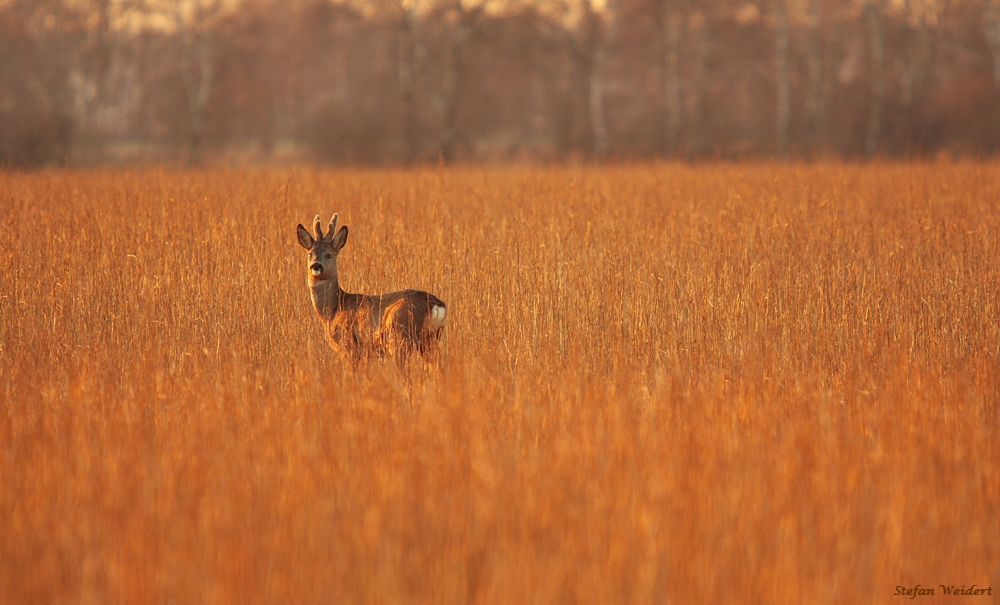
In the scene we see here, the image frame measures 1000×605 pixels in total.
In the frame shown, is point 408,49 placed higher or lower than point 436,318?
higher

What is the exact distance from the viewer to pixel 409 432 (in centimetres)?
356

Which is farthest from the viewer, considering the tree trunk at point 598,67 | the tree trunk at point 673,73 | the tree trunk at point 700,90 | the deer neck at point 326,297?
the tree trunk at point 700,90

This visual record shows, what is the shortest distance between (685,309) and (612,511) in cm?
324

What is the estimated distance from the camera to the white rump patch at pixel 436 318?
4789 mm

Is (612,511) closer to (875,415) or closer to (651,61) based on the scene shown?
(875,415)


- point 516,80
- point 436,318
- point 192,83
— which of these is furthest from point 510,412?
point 516,80

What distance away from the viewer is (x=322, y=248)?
5.34 meters

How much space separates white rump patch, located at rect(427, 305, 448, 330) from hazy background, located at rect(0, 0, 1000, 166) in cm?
1440

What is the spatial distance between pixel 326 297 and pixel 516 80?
32955 mm

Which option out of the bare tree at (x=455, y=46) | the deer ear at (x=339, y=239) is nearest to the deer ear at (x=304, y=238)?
the deer ear at (x=339, y=239)

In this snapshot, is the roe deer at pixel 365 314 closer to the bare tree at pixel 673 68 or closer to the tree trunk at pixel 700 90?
the bare tree at pixel 673 68

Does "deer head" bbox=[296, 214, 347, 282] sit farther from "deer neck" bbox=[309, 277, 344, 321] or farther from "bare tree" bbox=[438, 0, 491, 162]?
"bare tree" bbox=[438, 0, 491, 162]

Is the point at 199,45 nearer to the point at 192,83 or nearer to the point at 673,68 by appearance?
the point at 192,83

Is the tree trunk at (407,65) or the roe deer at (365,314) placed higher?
the tree trunk at (407,65)
